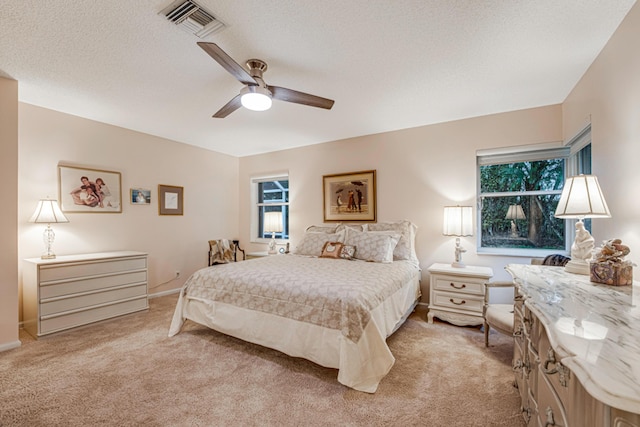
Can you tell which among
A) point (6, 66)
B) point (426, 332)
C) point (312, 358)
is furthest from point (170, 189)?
point (426, 332)

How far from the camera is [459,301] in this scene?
9.77 feet

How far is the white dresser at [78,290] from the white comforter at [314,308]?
103 centimetres

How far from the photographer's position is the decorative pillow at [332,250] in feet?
11.2

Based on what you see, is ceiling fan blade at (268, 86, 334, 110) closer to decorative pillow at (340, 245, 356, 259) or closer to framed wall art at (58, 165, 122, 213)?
decorative pillow at (340, 245, 356, 259)

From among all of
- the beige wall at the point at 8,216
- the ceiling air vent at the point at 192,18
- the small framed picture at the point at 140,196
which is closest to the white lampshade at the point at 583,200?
the ceiling air vent at the point at 192,18

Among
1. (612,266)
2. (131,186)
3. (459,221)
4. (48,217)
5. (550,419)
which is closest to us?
(550,419)

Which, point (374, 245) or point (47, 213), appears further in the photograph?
point (374, 245)

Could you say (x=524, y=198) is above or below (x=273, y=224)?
above

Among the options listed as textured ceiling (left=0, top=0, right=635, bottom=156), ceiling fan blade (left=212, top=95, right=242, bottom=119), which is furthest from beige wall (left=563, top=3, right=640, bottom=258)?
ceiling fan blade (left=212, top=95, right=242, bottom=119)

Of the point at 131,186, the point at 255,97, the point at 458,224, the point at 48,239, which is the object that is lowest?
the point at 48,239

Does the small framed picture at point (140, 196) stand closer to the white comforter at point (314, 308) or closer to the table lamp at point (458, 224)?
the white comforter at point (314, 308)

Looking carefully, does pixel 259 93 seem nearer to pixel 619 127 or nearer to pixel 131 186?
pixel 619 127

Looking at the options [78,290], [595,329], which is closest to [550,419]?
[595,329]

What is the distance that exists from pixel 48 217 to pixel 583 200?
4.60 meters
